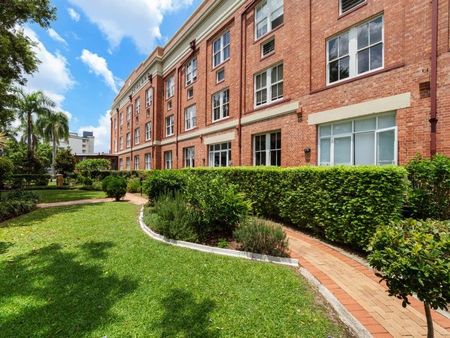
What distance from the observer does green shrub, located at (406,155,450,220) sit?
6.37 meters

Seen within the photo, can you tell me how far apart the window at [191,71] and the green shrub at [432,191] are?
61.8 ft

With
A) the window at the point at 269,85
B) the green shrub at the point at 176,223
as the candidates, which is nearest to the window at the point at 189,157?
the window at the point at 269,85

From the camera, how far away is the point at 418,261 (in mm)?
2334

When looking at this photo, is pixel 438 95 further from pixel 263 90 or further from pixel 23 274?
pixel 23 274

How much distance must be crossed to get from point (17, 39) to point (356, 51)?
16.8 m

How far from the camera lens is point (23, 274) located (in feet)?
15.5

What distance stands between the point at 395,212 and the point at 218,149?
534 inches

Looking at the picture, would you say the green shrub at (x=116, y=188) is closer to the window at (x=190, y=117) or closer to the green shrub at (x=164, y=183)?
the green shrub at (x=164, y=183)

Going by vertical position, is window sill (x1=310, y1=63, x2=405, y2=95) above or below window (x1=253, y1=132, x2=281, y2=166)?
above

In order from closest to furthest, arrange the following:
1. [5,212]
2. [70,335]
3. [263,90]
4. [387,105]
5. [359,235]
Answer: [70,335] < [359,235] < [387,105] < [5,212] < [263,90]

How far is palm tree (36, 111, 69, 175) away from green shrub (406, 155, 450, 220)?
4265 cm

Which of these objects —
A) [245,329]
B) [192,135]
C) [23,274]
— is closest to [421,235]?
[245,329]

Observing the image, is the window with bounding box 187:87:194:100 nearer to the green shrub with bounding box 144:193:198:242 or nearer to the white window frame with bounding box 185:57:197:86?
the white window frame with bounding box 185:57:197:86

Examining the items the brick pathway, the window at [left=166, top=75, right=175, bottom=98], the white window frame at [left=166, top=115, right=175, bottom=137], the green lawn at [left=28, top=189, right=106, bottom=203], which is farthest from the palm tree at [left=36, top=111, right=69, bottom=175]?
the brick pathway
